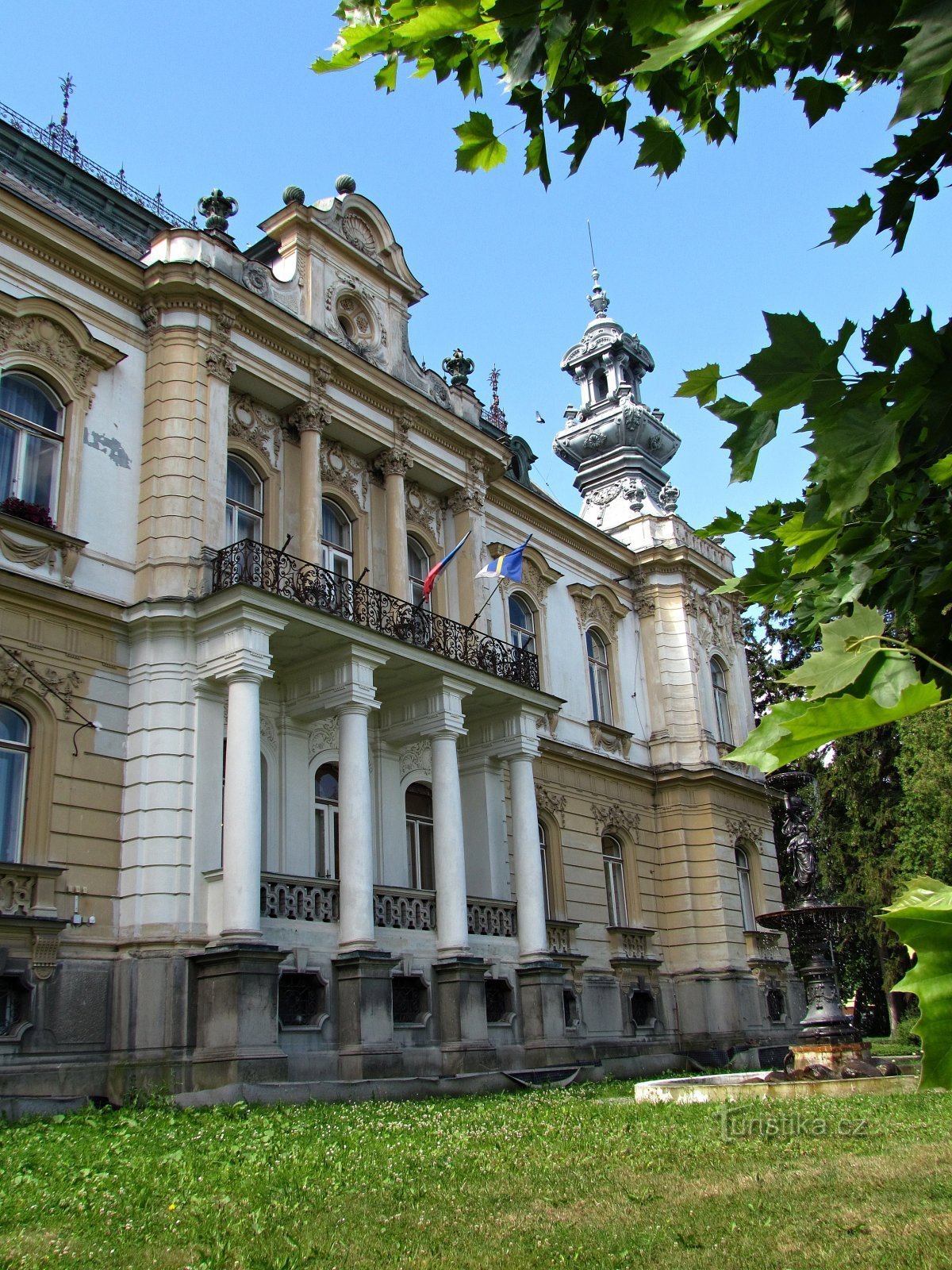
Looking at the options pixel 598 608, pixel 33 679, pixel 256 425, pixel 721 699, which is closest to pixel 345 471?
pixel 256 425

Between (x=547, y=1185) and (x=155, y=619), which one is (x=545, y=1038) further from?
(x=547, y=1185)

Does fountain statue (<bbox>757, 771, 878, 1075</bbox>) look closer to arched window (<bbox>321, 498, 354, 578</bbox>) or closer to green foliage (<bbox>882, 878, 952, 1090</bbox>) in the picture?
arched window (<bbox>321, 498, 354, 578</bbox>)

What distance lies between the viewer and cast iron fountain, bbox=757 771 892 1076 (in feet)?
53.6

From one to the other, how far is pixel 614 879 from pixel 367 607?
10.3 meters

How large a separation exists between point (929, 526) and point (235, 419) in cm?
1594

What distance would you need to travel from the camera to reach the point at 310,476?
60.0ft

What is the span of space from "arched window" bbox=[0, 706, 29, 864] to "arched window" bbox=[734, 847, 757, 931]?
17.5m

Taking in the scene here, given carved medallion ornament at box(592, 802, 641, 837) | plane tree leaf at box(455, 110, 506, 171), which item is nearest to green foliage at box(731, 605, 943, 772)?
plane tree leaf at box(455, 110, 506, 171)

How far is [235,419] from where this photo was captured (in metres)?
18.2

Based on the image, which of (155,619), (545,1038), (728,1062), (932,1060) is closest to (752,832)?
(728,1062)

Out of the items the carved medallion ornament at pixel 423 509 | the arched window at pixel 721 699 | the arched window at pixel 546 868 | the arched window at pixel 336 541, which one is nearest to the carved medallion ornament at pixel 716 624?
the arched window at pixel 721 699

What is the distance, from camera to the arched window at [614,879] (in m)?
24.6

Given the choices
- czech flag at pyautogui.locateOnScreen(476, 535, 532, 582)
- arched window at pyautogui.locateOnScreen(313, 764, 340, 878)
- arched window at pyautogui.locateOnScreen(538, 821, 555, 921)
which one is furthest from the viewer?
arched window at pyautogui.locateOnScreen(538, 821, 555, 921)

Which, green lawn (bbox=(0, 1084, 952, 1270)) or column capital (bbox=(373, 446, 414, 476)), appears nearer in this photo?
green lawn (bbox=(0, 1084, 952, 1270))
